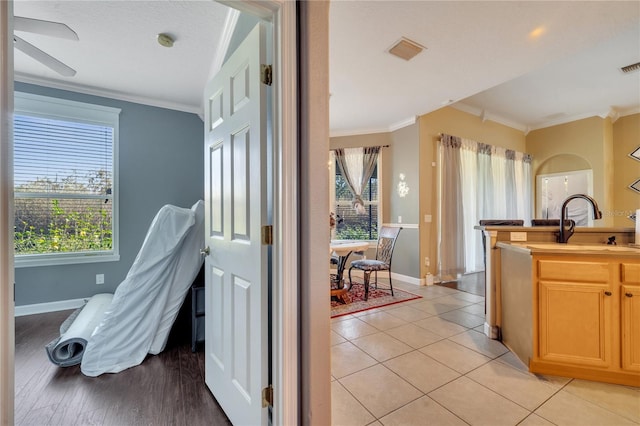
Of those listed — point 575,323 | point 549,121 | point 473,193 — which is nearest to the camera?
point 575,323

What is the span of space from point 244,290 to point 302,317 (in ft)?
1.21

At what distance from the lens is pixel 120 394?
1694mm

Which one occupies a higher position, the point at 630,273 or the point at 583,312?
the point at 630,273

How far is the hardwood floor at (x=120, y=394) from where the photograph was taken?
1499 mm

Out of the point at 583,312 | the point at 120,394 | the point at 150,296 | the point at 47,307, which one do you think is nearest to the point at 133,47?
the point at 150,296

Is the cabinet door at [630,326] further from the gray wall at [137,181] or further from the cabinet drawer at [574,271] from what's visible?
the gray wall at [137,181]


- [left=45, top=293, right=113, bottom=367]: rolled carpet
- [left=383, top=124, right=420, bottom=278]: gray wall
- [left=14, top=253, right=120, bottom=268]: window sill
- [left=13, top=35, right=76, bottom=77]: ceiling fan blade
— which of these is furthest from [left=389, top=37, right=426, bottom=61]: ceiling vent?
[left=14, top=253, right=120, bottom=268]: window sill

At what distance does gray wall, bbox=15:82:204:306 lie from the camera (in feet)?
10.3

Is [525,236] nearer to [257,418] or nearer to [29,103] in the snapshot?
[257,418]

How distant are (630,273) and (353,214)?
362 cm

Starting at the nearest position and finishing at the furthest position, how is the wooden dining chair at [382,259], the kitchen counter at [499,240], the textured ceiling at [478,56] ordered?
1. the textured ceiling at [478,56]
2. the kitchen counter at [499,240]
3. the wooden dining chair at [382,259]

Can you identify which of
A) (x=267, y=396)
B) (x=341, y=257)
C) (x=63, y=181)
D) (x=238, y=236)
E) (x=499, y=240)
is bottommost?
(x=267, y=396)

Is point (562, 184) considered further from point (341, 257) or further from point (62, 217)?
point (62, 217)

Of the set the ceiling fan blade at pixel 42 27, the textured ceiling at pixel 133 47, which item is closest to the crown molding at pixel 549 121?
the textured ceiling at pixel 133 47
